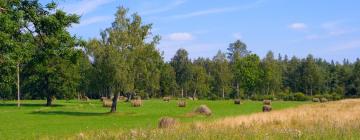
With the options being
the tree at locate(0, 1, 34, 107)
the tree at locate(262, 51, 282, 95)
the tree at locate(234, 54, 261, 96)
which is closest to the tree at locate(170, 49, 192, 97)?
the tree at locate(262, 51, 282, 95)

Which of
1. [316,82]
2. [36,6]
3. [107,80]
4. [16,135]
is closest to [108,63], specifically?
[107,80]

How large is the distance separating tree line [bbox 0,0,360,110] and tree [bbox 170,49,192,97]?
0.29 meters

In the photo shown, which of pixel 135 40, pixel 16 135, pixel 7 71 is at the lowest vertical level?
pixel 16 135

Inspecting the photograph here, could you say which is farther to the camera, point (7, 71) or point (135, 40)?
point (135, 40)

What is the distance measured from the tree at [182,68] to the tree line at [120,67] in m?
0.29

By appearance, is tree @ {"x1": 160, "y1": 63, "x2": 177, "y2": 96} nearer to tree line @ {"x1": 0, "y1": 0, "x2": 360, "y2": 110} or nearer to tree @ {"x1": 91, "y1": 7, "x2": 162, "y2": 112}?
tree line @ {"x1": 0, "y1": 0, "x2": 360, "y2": 110}

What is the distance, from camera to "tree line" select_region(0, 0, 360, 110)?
61.2 feet

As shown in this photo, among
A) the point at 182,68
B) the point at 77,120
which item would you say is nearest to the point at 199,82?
the point at 182,68

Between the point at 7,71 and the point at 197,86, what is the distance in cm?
11827

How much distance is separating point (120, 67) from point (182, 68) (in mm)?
96562

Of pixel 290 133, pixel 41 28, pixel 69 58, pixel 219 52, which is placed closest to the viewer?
pixel 290 133

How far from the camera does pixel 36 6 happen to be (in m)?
18.6

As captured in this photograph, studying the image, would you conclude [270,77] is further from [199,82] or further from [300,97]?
[199,82]

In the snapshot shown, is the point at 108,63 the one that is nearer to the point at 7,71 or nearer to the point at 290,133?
the point at 7,71
